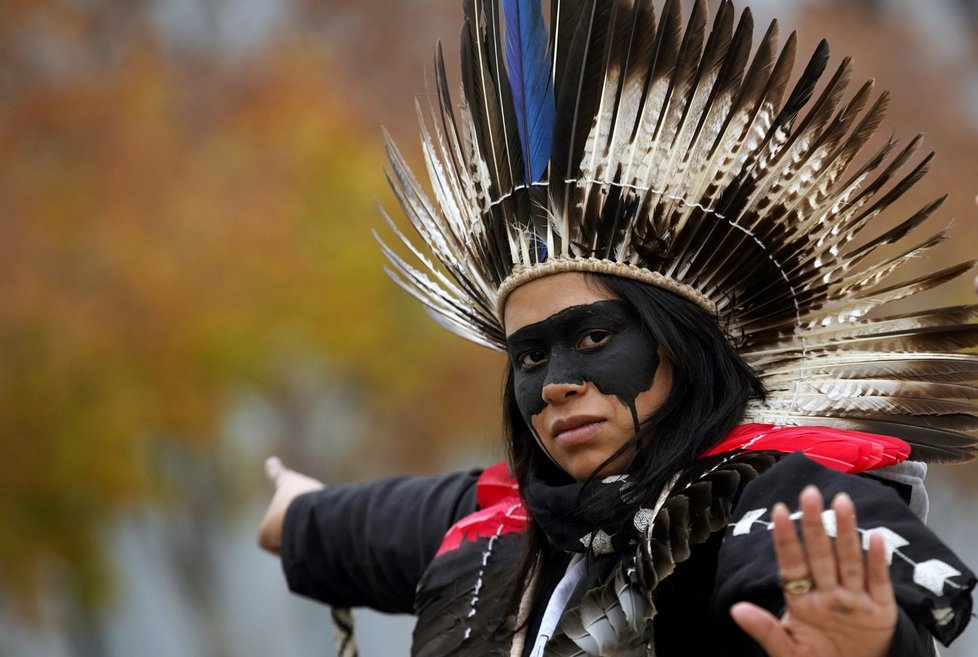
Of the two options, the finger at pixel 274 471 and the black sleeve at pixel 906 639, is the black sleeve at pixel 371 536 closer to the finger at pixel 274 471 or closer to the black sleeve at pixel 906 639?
the finger at pixel 274 471

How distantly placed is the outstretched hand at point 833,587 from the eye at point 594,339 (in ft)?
2.30

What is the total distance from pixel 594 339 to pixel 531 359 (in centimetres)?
14

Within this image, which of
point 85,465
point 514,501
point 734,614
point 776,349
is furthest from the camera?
point 85,465

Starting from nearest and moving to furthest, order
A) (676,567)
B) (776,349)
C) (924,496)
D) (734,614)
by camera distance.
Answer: (734,614), (676,567), (924,496), (776,349)

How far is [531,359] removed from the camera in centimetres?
219

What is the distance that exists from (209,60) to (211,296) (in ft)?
3.73

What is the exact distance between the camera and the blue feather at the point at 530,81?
2188mm

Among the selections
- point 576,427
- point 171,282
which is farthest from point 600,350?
point 171,282

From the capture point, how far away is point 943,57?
5.36m

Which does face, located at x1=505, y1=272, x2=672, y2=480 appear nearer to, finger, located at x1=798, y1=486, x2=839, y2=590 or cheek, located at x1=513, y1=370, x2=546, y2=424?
cheek, located at x1=513, y1=370, x2=546, y2=424

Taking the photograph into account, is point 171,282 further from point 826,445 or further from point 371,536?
point 826,445

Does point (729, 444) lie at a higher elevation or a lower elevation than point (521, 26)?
lower

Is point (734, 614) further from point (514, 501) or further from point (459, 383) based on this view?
point (459, 383)

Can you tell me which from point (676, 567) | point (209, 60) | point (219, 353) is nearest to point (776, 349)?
point (676, 567)
